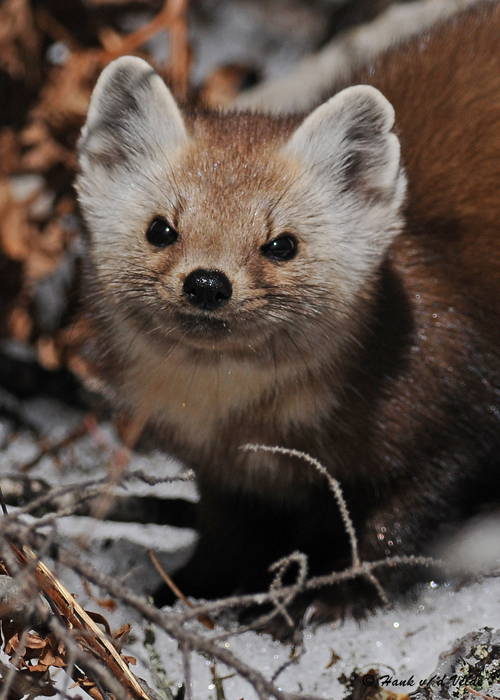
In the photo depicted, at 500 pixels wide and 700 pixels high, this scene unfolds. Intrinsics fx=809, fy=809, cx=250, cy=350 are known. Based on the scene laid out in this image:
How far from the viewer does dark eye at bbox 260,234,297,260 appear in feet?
8.27

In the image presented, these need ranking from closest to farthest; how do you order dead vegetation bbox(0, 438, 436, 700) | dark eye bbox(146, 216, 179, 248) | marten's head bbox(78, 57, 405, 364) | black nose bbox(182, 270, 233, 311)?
dead vegetation bbox(0, 438, 436, 700) → black nose bbox(182, 270, 233, 311) → marten's head bbox(78, 57, 405, 364) → dark eye bbox(146, 216, 179, 248)

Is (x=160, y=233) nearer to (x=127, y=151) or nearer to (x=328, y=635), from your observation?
(x=127, y=151)

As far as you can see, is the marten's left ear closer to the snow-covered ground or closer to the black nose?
the black nose

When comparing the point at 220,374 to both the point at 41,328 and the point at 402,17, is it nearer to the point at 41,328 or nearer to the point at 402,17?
the point at 41,328

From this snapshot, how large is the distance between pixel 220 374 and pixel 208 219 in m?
0.53

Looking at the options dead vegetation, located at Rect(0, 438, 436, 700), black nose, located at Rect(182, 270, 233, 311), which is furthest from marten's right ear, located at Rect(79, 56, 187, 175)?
dead vegetation, located at Rect(0, 438, 436, 700)

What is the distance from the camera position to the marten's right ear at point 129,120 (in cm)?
263

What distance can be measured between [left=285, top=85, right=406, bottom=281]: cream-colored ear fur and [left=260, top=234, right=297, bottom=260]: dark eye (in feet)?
0.44

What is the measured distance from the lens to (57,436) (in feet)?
13.8

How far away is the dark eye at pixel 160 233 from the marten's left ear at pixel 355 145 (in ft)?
1.58

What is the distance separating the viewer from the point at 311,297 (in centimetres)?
258

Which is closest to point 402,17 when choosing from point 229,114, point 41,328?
point 229,114

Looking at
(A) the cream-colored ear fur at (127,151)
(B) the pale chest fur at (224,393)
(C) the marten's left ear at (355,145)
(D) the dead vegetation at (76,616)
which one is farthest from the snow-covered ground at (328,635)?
(C) the marten's left ear at (355,145)

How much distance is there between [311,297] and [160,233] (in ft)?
1.71
